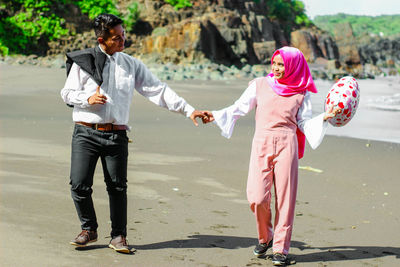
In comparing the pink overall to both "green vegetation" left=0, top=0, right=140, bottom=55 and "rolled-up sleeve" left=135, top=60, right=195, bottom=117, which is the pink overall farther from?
"green vegetation" left=0, top=0, right=140, bottom=55

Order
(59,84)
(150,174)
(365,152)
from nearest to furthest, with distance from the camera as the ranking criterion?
(150,174), (365,152), (59,84)

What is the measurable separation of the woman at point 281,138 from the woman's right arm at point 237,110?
0.33 feet

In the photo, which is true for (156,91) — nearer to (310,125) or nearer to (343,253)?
(310,125)

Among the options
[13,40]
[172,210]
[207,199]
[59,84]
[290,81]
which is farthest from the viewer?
[13,40]

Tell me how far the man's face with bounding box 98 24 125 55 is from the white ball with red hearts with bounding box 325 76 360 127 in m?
1.57

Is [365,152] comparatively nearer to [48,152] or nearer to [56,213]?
[48,152]

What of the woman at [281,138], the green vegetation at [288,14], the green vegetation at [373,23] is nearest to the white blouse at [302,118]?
the woman at [281,138]

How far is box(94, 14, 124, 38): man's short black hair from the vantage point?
15.9ft

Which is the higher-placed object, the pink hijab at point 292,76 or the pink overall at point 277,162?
the pink hijab at point 292,76

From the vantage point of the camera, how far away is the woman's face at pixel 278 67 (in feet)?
16.3

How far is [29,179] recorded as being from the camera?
23.5 ft

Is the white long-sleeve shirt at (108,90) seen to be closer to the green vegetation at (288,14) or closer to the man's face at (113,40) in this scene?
the man's face at (113,40)

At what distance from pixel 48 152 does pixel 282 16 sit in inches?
2232

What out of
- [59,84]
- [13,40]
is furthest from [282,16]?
[59,84]
